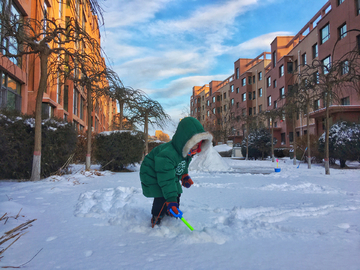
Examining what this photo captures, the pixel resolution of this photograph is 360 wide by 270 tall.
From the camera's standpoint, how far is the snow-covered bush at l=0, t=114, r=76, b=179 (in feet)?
19.9

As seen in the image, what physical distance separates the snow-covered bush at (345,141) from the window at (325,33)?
14.4 metres

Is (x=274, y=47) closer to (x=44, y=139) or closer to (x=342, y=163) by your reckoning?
(x=342, y=163)

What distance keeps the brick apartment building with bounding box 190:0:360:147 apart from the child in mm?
4381

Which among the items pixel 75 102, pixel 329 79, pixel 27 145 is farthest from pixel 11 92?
pixel 329 79

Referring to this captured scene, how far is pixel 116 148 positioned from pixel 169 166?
7124mm

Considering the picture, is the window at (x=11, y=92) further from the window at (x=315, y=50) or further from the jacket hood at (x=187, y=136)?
the window at (x=315, y=50)

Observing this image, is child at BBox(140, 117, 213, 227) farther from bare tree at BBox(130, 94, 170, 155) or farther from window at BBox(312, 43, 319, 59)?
window at BBox(312, 43, 319, 59)

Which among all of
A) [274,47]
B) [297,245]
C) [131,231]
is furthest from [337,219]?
[274,47]

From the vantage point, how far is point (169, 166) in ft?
9.07

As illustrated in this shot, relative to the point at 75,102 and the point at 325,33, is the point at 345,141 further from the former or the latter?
the point at 75,102

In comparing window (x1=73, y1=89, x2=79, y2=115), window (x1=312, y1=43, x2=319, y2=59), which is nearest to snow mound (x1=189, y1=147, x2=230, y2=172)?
window (x1=73, y1=89, x2=79, y2=115)

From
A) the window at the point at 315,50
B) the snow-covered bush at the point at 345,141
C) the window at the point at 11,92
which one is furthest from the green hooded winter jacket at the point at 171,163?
the window at the point at 315,50

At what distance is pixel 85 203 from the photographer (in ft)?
13.0

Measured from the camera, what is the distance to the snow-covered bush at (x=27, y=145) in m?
6.05
